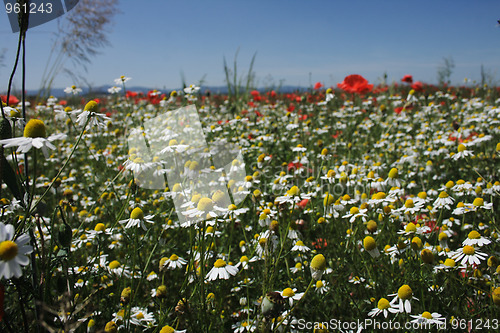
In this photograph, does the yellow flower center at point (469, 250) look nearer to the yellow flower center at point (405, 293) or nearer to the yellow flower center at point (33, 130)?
the yellow flower center at point (405, 293)

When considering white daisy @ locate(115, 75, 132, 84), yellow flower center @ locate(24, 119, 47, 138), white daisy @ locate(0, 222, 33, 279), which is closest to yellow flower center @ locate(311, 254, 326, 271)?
white daisy @ locate(0, 222, 33, 279)

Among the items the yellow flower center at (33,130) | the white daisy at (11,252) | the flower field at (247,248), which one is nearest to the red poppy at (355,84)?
the flower field at (247,248)

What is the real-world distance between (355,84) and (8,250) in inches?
128

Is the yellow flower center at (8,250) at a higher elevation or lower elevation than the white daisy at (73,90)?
lower

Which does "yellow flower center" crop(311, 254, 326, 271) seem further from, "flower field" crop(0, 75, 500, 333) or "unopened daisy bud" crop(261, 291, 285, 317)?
"unopened daisy bud" crop(261, 291, 285, 317)

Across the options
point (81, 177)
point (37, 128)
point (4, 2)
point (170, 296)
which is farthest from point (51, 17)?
point (81, 177)

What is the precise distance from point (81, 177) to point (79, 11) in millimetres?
1695

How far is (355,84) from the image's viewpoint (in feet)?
11.0

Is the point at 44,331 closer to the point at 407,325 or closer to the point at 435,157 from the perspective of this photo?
the point at 407,325

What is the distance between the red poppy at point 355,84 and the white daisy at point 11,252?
10.2 ft

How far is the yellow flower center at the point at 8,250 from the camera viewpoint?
675mm

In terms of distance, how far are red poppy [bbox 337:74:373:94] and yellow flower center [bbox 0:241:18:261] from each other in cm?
314

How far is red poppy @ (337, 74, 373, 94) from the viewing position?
130 inches

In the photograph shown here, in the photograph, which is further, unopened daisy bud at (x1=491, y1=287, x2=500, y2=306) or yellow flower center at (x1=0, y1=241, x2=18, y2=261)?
unopened daisy bud at (x1=491, y1=287, x2=500, y2=306)
